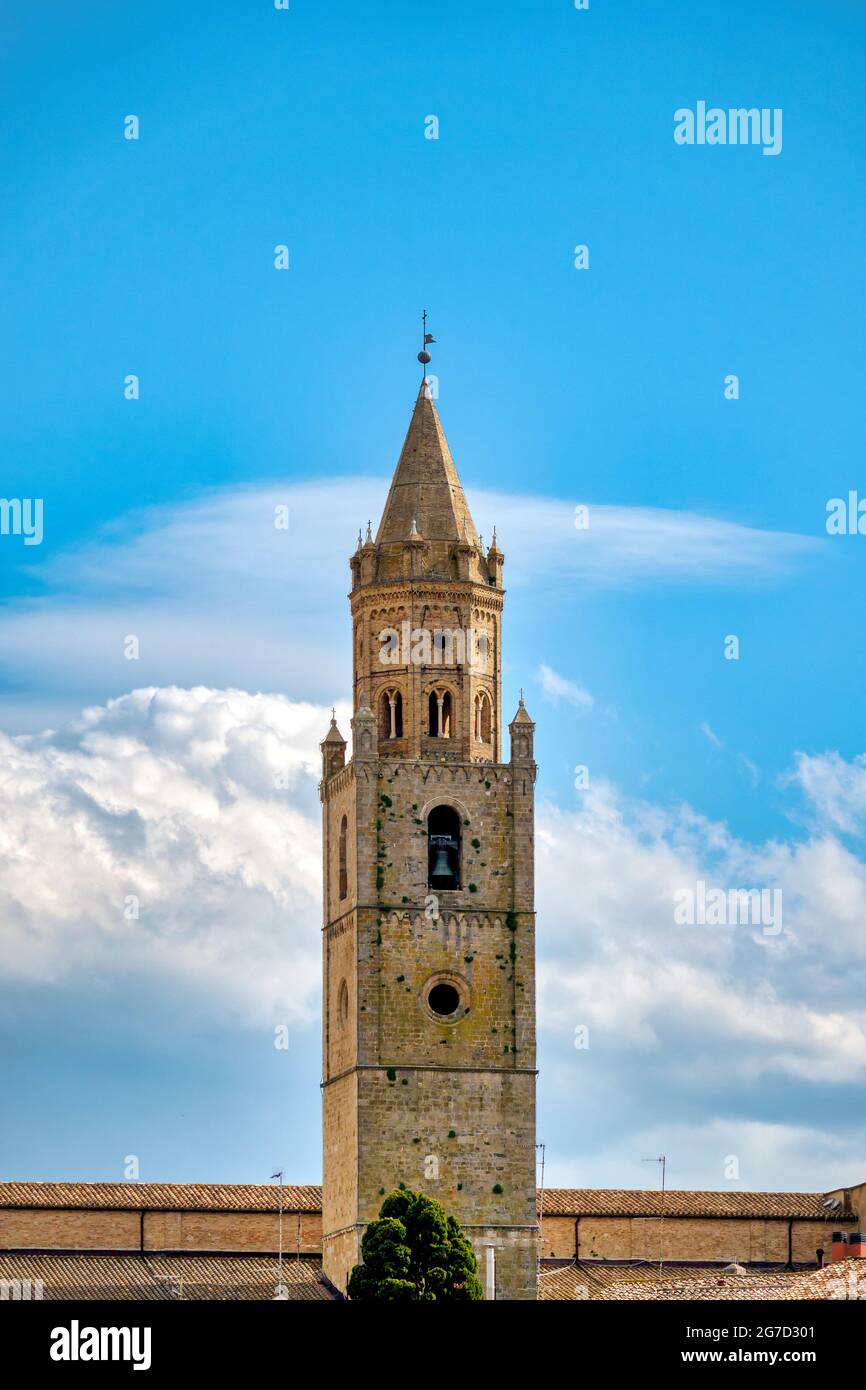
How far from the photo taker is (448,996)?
2936 inches

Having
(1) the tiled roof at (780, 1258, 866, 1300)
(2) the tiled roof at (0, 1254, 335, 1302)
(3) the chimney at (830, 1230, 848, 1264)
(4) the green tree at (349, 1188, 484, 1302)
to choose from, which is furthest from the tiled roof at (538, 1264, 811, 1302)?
(2) the tiled roof at (0, 1254, 335, 1302)

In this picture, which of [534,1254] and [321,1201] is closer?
[534,1254]

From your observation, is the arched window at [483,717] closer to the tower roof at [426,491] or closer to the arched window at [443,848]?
the arched window at [443,848]

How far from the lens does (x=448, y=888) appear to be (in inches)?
2968

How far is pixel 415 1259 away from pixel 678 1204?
19.1m

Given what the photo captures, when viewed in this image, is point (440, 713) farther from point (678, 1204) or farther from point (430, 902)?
point (678, 1204)

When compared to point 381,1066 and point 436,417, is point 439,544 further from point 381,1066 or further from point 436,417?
point 381,1066

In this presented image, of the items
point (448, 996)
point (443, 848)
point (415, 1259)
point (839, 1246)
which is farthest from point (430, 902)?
point (839, 1246)

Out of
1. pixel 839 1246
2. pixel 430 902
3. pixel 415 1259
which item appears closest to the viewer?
pixel 415 1259

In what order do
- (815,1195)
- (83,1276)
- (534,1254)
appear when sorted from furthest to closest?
(815,1195), (83,1276), (534,1254)

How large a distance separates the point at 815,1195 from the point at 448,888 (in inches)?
744
